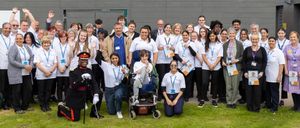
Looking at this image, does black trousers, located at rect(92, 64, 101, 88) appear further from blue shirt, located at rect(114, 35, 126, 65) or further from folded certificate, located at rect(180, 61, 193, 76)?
folded certificate, located at rect(180, 61, 193, 76)

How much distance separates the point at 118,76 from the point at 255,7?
8.02 meters

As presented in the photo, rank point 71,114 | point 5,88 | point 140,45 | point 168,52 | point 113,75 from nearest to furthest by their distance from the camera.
Result: point 71,114
point 113,75
point 140,45
point 5,88
point 168,52

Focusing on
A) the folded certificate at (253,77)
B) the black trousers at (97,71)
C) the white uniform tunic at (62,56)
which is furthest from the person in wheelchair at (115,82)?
the folded certificate at (253,77)

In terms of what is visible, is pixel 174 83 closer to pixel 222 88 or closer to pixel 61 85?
pixel 222 88

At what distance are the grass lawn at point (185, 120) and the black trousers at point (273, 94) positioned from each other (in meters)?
0.17

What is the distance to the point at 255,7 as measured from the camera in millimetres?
14211

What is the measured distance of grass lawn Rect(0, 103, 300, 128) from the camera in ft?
23.8

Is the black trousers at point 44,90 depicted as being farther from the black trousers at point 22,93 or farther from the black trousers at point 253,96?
the black trousers at point 253,96

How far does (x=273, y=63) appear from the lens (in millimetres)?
8062

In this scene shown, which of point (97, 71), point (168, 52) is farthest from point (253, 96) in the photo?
point (97, 71)

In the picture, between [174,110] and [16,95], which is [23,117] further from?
[174,110]

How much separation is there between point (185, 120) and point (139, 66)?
1.35 meters

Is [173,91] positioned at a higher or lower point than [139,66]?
lower

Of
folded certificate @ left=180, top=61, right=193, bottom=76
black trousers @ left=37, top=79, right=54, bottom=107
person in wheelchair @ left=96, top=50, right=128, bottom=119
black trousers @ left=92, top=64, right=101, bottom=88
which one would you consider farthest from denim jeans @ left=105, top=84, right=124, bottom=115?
folded certificate @ left=180, top=61, right=193, bottom=76
